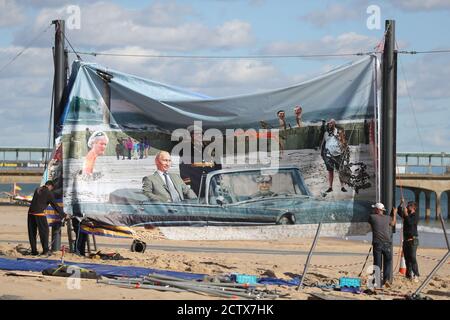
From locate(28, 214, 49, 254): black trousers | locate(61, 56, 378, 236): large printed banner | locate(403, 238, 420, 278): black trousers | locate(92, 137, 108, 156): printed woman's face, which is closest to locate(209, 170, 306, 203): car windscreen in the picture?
locate(61, 56, 378, 236): large printed banner

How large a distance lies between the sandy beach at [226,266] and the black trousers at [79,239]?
25 centimetres

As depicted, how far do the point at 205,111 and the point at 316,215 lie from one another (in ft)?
8.60

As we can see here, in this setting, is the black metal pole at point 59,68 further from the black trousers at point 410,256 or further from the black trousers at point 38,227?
the black trousers at point 410,256

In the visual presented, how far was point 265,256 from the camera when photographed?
22328 millimetres

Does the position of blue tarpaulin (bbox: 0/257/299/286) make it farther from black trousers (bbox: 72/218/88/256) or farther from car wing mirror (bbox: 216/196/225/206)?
car wing mirror (bbox: 216/196/225/206)

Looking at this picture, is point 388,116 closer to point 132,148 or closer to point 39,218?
point 132,148

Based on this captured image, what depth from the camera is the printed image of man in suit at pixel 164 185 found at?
16156 millimetres

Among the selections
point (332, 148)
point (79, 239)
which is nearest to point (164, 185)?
point (79, 239)

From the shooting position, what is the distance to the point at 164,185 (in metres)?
16.3

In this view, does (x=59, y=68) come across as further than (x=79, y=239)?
No

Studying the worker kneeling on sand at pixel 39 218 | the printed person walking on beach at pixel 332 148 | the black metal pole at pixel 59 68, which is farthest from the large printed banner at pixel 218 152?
the worker kneeling on sand at pixel 39 218

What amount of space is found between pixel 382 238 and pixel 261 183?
2.23 metres

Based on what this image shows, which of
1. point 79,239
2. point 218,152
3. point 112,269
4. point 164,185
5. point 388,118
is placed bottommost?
point 112,269
